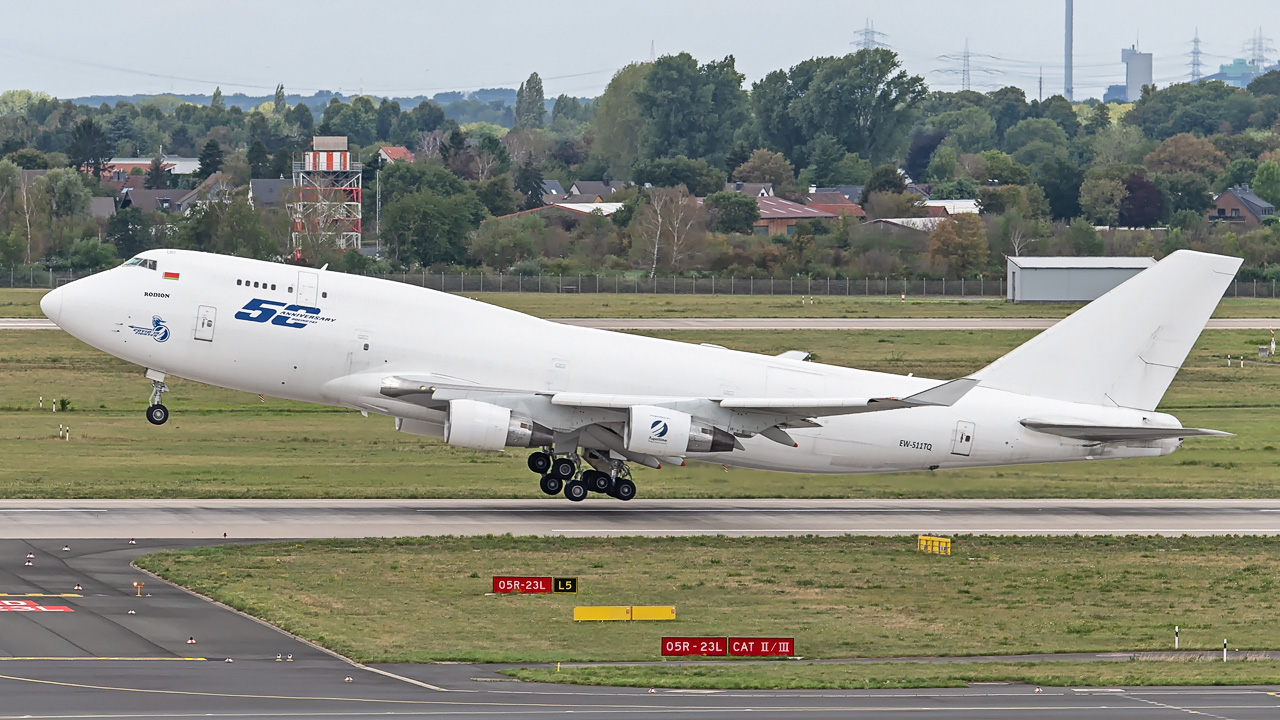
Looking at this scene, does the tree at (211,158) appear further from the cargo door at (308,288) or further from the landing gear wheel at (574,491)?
the landing gear wheel at (574,491)

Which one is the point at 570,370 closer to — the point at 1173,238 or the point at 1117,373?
the point at 1117,373

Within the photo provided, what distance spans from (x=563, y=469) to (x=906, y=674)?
18.0m

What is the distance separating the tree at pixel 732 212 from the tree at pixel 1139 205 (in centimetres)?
4483

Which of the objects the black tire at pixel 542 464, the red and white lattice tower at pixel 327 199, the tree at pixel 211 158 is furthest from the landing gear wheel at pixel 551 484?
the tree at pixel 211 158

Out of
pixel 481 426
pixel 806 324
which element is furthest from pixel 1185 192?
pixel 481 426

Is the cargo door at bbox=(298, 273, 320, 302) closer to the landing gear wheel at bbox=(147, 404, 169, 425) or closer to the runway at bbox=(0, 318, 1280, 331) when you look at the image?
the landing gear wheel at bbox=(147, 404, 169, 425)

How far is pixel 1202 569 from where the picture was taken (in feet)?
122

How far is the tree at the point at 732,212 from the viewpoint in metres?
158

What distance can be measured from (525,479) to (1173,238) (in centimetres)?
10820

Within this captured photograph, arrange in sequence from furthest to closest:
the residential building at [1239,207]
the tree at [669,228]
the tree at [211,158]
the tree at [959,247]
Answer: the tree at [211,158]
the residential building at [1239,207]
the tree at [669,228]
the tree at [959,247]

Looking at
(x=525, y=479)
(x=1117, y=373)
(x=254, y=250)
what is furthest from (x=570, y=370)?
Answer: (x=254, y=250)

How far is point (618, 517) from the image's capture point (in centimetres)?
4312

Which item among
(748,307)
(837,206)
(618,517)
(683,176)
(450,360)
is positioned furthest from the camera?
(837,206)

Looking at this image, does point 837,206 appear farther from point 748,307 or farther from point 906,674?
point 906,674
